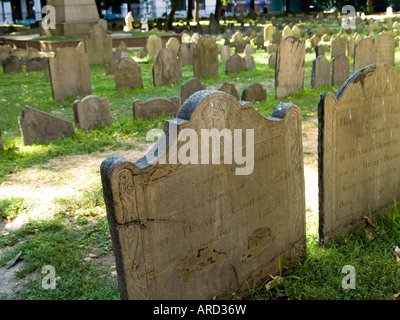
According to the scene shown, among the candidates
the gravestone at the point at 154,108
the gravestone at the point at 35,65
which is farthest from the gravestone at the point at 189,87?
the gravestone at the point at 35,65

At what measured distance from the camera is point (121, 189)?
3.14m

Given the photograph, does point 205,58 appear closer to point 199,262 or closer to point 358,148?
point 358,148

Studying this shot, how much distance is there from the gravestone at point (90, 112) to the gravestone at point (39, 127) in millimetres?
324

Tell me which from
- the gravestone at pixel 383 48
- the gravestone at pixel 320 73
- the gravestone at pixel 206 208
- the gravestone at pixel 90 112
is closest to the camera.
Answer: the gravestone at pixel 206 208

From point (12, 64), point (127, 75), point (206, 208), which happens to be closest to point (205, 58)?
point (127, 75)

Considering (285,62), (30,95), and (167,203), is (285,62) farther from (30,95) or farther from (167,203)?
(167,203)

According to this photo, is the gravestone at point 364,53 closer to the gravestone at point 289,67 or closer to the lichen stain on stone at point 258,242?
the gravestone at point 289,67

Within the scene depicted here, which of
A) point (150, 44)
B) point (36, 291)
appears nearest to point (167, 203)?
point (36, 291)

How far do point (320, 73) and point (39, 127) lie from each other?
22.1 ft

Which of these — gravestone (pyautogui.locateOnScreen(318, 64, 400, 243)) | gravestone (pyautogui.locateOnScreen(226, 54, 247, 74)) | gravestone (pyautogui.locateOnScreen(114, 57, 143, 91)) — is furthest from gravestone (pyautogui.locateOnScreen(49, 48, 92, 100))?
gravestone (pyautogui.locateOnScreen(318, 64, 400, 243))

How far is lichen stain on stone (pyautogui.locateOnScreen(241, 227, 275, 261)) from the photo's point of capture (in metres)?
3.96

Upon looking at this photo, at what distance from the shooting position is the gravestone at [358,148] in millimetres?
4383
